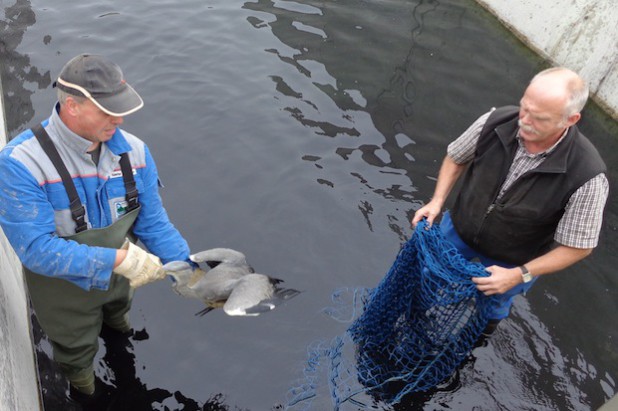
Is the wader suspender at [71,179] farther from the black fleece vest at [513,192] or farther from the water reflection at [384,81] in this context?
the water reflection at [384,81]

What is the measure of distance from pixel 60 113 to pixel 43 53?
6.28 meters

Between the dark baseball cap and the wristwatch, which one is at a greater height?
the dark baseball cap

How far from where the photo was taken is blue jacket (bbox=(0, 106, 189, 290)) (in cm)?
303

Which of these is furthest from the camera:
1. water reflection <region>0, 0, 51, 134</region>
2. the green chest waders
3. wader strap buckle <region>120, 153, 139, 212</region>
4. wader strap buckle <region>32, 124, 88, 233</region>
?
water reflection <region>0, 0, 51, 134</region>

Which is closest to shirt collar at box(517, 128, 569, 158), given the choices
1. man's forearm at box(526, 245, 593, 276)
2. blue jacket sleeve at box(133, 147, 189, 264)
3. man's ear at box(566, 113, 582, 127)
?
man's ear at box(566, 113, 582, 127)

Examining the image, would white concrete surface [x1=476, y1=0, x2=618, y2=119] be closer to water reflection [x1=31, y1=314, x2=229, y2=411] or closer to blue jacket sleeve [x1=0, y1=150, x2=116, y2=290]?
water reflection [x1=31, y1=314, x2=229, y2=411]

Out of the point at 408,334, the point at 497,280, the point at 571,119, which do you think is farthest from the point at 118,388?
the point at 571,119

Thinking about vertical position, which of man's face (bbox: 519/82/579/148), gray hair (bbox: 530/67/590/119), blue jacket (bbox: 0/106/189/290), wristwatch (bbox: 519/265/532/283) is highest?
gray hair (bbox: 530/67/590/119)

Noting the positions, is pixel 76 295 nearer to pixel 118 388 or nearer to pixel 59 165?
pixel 59 165

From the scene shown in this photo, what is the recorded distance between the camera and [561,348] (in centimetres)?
527

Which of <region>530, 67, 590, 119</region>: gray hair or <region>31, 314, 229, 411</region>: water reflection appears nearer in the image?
<region>530, 67, 590, 119</region>: gray hair

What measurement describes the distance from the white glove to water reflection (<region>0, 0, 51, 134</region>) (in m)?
4.74

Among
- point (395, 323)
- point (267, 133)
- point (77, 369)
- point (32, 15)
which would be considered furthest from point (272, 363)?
point (32, 15)

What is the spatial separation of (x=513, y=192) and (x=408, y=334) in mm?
1446
